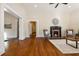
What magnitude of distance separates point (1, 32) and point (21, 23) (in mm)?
5782

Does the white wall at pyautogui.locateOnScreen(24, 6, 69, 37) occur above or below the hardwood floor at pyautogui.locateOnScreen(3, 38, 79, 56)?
above

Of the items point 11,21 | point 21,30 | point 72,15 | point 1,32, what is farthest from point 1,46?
point 72,15

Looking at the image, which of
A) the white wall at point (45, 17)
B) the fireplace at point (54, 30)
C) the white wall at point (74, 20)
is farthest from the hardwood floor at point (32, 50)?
the white wall at point (74, 20)

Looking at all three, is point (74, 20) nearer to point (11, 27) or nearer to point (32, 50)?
point (11, 27)

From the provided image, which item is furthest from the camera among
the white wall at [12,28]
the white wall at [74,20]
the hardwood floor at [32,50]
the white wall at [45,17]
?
the white wall at [45,17]

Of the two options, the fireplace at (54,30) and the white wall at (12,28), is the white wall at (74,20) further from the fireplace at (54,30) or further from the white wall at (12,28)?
the white wall at (12,28)

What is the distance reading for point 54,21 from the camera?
1354 cm

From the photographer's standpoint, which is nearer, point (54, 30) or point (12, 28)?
point (12, 28)

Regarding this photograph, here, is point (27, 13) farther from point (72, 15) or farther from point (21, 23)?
point (72, 15)

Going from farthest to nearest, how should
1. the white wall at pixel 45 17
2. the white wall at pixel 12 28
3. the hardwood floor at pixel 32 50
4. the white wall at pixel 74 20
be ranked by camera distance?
the white wall at pixel 45 17, the white wall at pixel 74 20, the white wall at pixel 12 28, the hardwood floor at pixel 32 50

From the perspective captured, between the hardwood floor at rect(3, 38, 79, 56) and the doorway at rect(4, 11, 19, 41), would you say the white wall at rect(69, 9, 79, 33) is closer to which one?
the doorway at rect(4, 11, 19, 41)

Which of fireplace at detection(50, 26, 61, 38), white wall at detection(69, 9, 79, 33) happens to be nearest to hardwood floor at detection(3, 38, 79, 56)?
fireplace at detection(50, 26, 61, 38)

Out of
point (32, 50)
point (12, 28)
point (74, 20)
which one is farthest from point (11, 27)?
point (32, 50)

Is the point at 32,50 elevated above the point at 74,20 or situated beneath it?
situated beneath
